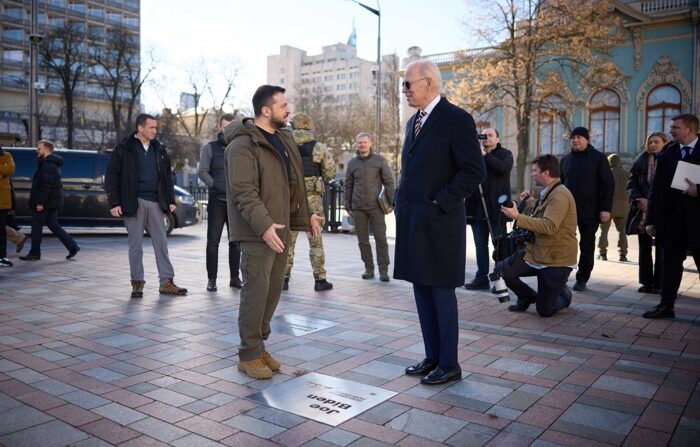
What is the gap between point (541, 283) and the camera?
5.85 m

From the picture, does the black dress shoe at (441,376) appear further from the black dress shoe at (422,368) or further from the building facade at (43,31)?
the building facade at (43,31)

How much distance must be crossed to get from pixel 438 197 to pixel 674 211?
3.29 m

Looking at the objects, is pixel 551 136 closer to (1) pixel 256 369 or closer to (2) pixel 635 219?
(2) pixel 635 219

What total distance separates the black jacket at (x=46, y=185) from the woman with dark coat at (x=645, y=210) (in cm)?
913

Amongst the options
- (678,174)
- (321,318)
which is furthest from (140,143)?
(678,174)

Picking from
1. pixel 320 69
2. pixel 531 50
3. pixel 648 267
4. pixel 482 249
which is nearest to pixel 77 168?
pixel 482 249

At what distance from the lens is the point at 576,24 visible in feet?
79.6

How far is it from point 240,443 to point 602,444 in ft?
5.95

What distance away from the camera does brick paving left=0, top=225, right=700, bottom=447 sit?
3.12m

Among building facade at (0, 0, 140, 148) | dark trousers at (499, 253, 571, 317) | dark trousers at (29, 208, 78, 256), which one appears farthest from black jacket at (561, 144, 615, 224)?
building facade at (0, 0, 140, 148)

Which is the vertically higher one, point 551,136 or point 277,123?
point 551,136

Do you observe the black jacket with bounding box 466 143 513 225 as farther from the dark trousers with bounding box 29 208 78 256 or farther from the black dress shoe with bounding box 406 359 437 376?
the dark trousers with bounding box 29 208 78 256

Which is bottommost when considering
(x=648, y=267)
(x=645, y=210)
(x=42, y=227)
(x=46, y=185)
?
(x=648, y=267)

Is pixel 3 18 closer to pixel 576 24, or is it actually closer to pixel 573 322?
pixel 576 24
